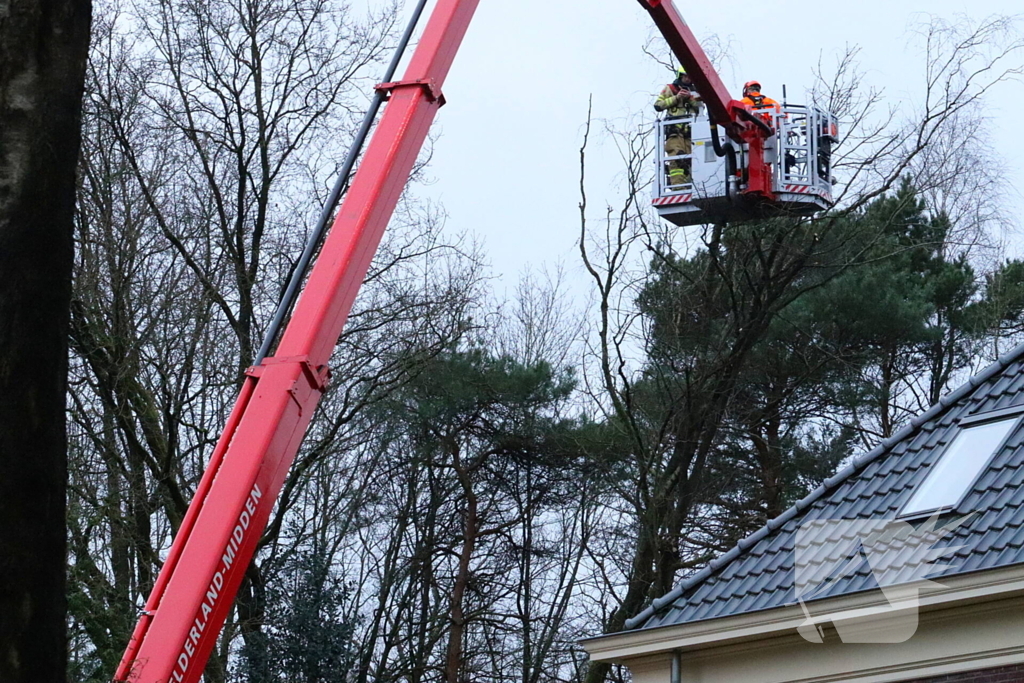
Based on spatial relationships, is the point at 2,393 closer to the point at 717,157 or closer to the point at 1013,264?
the point at 717,157

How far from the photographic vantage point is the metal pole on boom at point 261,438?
8.00 metres

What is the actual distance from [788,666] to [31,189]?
7.50m

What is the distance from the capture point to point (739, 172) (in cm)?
1596

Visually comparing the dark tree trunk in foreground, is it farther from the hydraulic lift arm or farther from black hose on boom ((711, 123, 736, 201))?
black hose on boom ((711, 123, 736, 201))

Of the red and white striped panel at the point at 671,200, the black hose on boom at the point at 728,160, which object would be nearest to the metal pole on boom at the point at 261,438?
the red and white striped panel at the point at 671,200

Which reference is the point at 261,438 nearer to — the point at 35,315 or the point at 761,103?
the point at 35,315

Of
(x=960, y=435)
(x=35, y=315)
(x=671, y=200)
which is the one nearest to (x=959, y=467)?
(x=960, y=435)

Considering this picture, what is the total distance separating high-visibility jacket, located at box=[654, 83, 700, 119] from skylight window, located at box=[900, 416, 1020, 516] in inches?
249

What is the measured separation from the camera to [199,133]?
67.4 ft

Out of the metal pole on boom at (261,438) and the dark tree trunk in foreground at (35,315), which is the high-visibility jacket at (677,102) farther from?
the dark tree trunk in foreground at (35,315)

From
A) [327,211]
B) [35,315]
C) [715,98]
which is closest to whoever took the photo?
[35,315]

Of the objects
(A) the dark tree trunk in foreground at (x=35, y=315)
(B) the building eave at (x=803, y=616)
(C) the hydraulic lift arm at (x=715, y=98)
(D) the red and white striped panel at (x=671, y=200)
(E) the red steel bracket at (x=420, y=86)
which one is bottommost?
(A) the dark tree trunk in foreground at (x=35, y=315)

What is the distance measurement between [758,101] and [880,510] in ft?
22.6

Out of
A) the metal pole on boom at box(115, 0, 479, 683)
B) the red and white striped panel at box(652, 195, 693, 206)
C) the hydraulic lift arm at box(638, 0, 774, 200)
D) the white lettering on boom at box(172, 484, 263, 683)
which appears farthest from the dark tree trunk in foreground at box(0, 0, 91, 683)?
the red and white striped panel at box(652, 195, 693, 206)
